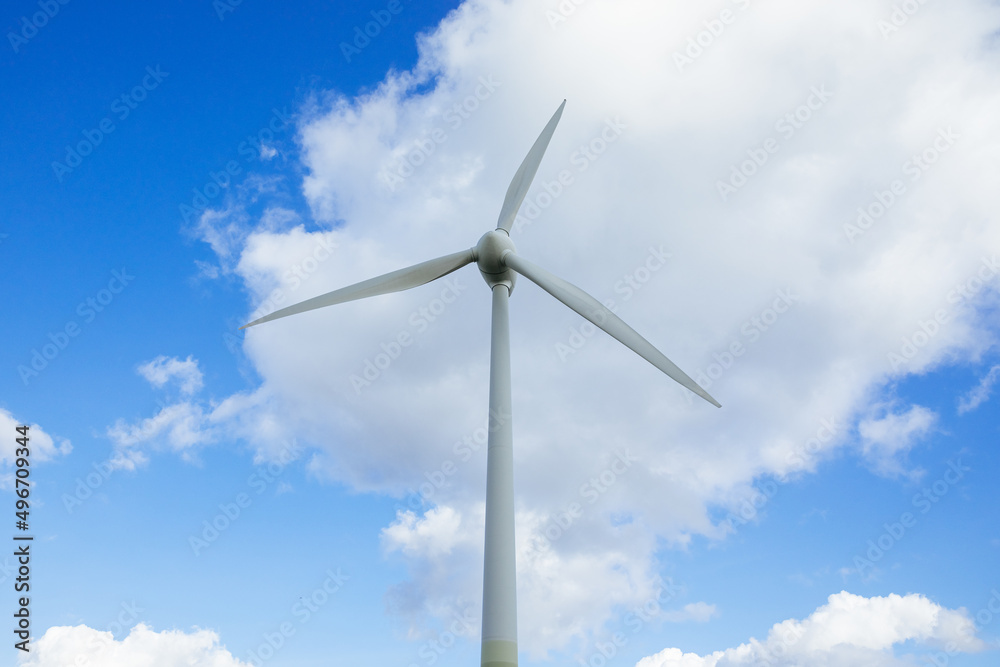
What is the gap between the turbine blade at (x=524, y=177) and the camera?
91.7 ft

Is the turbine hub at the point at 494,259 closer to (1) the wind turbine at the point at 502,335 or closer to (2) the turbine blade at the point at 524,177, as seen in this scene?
(1) the wind turbine at the point at 502,335

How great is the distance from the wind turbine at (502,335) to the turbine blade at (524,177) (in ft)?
0.12

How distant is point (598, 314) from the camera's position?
2422 cm

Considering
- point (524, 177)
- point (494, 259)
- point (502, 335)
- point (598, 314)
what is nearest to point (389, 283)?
point (494, 259)

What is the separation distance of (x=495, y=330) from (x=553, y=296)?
7.18ft

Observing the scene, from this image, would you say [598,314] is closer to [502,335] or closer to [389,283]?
[502,335]

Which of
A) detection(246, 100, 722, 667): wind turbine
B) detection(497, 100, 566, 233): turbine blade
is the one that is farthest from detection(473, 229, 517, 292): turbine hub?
detection(497, 100, 566, 233): turbine blade

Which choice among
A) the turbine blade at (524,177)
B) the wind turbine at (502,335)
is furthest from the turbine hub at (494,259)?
the turbine blade at (524,177)

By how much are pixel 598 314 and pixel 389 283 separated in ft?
23.9

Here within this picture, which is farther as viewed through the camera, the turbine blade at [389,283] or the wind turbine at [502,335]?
the turbine blade at [389,283]

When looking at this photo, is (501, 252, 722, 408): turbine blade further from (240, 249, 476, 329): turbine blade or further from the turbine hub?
(240, 249, 476, 329): turbine blade

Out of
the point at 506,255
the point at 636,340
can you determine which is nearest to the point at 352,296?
the point at 506,255

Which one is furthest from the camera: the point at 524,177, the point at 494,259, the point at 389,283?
the point at 524,177

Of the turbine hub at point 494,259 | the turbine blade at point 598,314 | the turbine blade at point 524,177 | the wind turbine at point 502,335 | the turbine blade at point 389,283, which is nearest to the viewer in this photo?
the wind turbine at point 502,335
